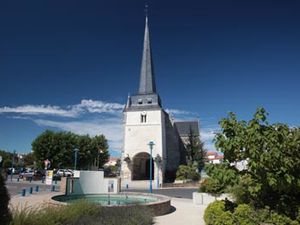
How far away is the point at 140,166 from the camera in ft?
136

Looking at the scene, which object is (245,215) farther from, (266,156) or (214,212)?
(266,156)

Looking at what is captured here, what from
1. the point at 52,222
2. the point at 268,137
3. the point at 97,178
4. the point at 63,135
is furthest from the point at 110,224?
the point at 63,135

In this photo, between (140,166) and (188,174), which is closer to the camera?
(188,174)

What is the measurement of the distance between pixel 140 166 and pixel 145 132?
6.05 m

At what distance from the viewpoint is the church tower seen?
3803 centimetres

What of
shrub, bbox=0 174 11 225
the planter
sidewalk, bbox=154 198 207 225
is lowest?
sidewalk, bbox=154 198 207 225

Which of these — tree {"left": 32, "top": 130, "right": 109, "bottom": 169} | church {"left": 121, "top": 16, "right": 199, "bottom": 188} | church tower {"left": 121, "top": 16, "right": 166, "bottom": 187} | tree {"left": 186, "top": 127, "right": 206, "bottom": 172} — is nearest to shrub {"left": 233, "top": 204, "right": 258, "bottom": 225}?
church {"left": 121, "top": 16, "right": 199, "bottom": 188}

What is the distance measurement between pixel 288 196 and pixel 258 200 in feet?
2.72

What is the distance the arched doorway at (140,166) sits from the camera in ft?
130

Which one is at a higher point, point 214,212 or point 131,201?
point 214,212

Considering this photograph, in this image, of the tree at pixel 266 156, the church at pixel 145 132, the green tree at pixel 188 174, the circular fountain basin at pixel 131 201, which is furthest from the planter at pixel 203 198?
the green tree at pixel 188 174

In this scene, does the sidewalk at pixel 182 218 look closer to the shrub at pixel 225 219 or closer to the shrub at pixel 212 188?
the shrub at pixel 225 219

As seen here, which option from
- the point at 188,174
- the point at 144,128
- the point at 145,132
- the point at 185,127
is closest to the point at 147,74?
the point at 144,128

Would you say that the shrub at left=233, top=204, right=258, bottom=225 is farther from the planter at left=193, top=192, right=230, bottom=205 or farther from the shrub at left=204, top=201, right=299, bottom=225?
the planter at left=193, top=192, right=230, bottom=205
